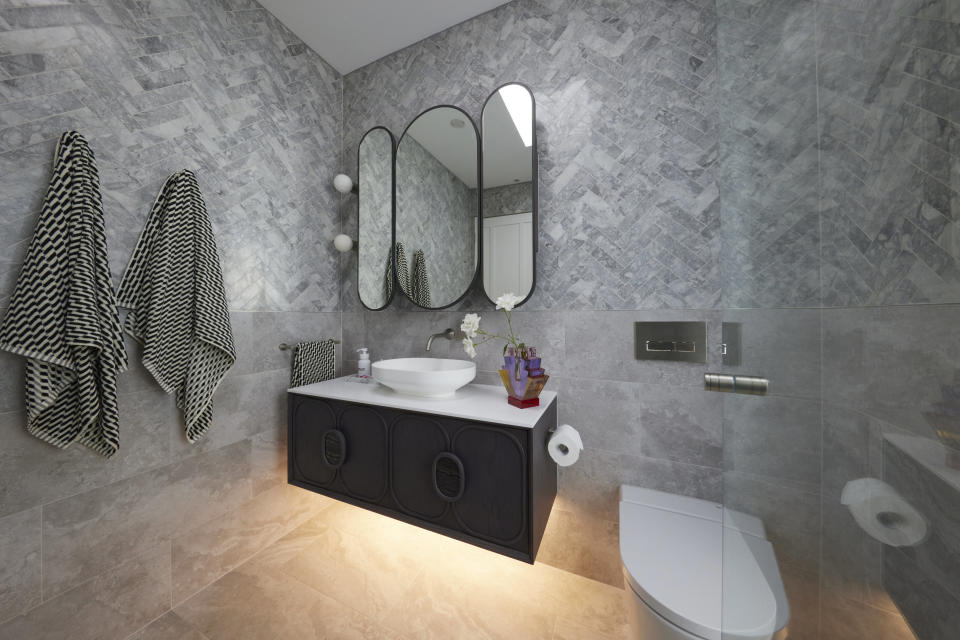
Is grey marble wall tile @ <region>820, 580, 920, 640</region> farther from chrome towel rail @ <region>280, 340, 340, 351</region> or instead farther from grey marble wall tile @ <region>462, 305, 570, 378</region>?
chrome towel rail @ <region>280, 340, 340, 351</region>

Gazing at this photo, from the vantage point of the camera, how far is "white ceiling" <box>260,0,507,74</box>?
1.50 meters

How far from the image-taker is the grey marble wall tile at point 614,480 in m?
1.18

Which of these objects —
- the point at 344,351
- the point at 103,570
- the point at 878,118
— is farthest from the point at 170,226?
the point at 878,118

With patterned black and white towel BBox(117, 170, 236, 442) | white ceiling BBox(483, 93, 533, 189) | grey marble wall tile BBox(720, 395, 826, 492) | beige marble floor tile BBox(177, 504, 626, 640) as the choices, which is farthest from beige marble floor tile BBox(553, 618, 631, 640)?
white ceiling BBox(483, 93, 533, 189)

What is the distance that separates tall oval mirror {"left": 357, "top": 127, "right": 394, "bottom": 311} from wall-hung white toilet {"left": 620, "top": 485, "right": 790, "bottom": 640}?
4.76ft

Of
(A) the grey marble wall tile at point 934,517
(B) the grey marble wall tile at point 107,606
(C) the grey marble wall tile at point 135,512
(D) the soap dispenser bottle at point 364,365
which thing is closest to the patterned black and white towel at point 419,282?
(D) the soap dispenser bottle at point 364,365

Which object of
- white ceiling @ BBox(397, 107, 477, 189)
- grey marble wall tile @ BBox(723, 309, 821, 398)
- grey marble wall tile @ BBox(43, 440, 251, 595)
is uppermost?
white ceiling @ BBox(397, 107, 477, 189)

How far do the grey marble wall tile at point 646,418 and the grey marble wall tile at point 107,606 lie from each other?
1635 millimetres

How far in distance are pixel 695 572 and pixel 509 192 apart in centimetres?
146

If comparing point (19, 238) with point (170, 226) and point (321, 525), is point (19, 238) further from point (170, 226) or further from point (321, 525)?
point (321, 525)

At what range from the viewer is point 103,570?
3.44ft

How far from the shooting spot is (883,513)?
0.29 metres

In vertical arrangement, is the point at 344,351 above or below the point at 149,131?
below

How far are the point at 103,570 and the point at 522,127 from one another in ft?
7.33
